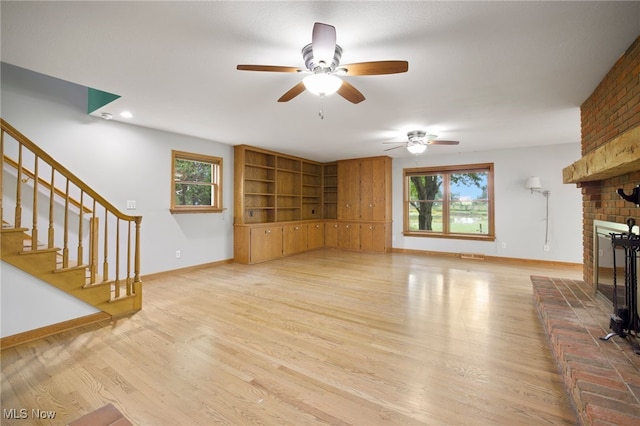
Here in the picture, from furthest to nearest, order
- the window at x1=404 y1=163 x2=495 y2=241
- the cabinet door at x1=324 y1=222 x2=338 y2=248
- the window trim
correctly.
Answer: the cabinet door at x1=324 y1=222 x2=338 y2=248 → the window at x1=404 y1=163 x2=495 y2=241 → the window trim

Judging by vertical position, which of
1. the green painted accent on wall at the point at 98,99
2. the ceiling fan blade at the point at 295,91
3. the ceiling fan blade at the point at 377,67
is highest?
the green painted accent on wall at the point at 98,99

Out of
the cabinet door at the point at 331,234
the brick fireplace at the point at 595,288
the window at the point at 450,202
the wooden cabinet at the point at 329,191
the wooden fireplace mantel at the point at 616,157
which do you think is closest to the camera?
the brick fireplace at the point at 595,288

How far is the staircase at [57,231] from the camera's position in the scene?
2.42 metres

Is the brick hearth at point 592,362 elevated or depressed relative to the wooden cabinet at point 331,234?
depressed

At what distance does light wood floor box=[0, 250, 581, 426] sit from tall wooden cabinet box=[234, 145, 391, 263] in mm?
2325

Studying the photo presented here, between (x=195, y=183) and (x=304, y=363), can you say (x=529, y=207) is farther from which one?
(x=195, y=183)

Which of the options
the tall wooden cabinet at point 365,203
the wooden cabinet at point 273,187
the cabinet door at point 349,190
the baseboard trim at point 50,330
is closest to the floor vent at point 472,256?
the tall wooden cabinet at point 365,203

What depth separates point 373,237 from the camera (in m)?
7.23

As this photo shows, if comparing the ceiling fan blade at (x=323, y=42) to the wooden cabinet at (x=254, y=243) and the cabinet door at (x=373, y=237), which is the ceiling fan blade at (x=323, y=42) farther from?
the cabinet door at (x=373, y=237)

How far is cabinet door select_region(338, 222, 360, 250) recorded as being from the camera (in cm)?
748

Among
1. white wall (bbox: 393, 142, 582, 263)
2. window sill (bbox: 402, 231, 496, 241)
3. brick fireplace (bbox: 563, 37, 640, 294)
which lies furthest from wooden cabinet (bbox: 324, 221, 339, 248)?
brick fireplace (bbox: 563, 37, 640, 294)

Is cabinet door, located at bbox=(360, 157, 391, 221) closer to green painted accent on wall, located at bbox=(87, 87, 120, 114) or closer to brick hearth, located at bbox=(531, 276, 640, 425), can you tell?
brick hearth, located at bbox=(531, 276, 640, 425)

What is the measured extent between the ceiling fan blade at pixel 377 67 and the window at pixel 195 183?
3902mm

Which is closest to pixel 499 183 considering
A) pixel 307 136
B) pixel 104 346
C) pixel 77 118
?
pixel 307 136
